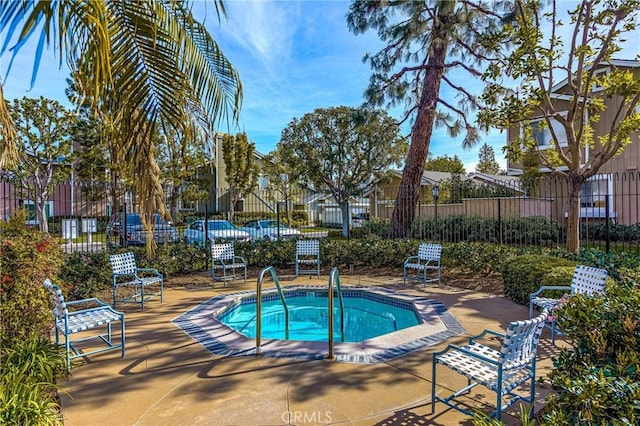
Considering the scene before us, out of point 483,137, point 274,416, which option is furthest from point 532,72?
point 274,416

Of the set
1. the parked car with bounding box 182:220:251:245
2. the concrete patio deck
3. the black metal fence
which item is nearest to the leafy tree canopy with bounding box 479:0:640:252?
the black metal fence

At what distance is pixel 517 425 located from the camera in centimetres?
312

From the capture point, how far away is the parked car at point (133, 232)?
9.60 meters

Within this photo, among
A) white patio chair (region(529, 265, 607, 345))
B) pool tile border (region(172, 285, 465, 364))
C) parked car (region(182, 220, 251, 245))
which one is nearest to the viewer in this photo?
pool tile border (region(172, 285, 465, 364))

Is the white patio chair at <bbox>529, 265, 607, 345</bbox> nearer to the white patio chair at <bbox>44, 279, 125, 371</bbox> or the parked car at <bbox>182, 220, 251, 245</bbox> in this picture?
the white patio chair at <bbox>44, 279, 125, 371</bbox>

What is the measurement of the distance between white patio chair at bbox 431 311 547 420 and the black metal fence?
5794 mm

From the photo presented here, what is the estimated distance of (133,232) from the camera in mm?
11133

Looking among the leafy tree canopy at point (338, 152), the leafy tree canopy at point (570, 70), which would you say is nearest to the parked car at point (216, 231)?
the leafy tree canopy at point (338, 152)

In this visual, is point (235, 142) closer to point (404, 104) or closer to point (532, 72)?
point (404, 104)

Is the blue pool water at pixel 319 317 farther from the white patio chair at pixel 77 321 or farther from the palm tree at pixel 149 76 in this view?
the palm tree at pixel 149 76

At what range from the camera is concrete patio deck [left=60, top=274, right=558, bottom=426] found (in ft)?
10.6

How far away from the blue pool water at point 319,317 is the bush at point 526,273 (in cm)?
209

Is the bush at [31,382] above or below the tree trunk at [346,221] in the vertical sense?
below

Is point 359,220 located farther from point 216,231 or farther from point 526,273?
point 526,273
